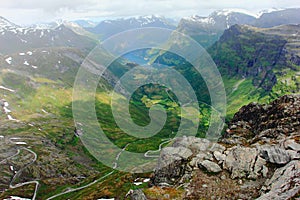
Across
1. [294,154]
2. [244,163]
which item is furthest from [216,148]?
[294,154]

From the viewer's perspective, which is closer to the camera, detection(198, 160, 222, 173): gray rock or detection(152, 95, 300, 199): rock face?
detection(152, 95, 300, 199): rock face

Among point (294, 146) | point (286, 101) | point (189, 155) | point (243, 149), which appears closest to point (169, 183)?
point (189, 155)

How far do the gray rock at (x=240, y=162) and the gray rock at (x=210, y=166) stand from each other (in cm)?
144

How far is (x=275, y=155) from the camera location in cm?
5244

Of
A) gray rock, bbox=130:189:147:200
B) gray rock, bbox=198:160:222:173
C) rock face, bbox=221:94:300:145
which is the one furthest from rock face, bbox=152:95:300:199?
gray rock, bbox=130:189:147:200

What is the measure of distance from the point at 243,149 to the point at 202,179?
11.0 m

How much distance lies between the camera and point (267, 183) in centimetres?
4638

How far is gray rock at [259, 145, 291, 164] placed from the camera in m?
50.8

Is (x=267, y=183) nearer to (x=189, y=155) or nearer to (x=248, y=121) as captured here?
(x=189, y=155)

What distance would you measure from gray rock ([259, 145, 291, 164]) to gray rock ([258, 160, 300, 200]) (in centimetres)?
338

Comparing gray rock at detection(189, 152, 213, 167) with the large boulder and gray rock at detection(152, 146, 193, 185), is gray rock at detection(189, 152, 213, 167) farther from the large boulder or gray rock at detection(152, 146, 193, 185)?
the large boulder

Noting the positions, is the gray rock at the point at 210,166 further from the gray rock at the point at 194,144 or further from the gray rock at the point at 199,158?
the gray rock at the point at 194,144

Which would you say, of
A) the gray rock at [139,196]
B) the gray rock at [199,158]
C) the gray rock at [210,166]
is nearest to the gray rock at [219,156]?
the gray rock at [199,158]

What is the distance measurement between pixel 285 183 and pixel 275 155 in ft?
42.6
